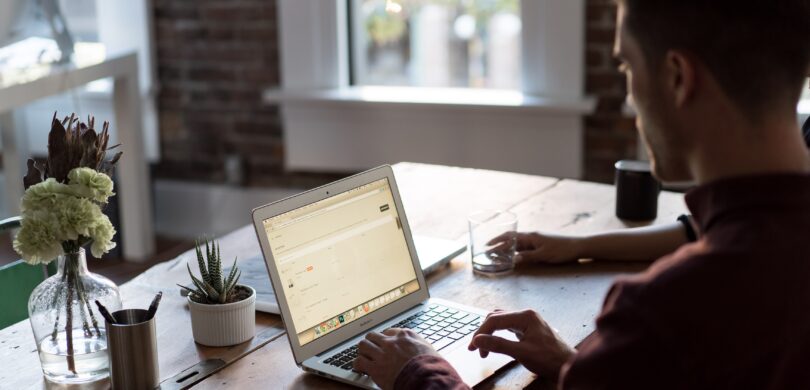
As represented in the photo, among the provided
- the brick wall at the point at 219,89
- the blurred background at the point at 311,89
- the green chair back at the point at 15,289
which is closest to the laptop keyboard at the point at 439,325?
the green chair back at the point at 15,289

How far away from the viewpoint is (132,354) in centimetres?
140

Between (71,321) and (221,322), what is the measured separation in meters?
0.22

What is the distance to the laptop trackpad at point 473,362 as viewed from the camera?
1.45 metres

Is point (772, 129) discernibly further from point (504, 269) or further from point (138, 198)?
point (138, 198)

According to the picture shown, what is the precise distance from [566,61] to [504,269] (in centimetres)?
177

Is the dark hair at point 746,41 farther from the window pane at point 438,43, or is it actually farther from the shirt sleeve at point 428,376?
the window pane at point 438,43

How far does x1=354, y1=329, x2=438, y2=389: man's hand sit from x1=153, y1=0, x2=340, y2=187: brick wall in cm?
267

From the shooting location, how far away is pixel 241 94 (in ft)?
13.6

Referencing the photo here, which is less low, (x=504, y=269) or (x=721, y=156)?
(x=721, y=156)

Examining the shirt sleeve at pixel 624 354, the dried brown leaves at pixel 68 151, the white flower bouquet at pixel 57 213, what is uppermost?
the dried brown leaves at pixel 68 151

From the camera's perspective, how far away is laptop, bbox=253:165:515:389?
1483 millimetres

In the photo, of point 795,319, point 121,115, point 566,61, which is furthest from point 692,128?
point 121,115

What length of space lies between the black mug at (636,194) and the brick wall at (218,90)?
2065 mm

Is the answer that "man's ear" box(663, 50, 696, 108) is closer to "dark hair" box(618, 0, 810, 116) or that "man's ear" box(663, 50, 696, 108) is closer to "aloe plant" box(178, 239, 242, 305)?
"dark hair" box(618, 0, 810, 116)
